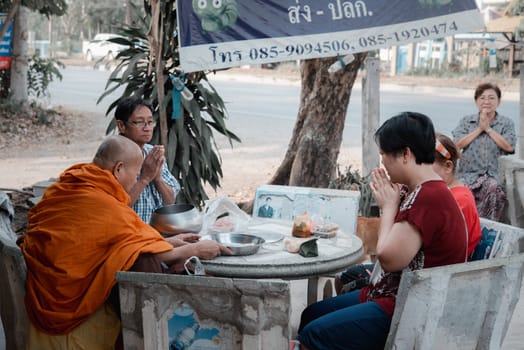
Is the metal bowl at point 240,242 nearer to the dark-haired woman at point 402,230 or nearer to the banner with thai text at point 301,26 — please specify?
the dark-haired woman at point 402,230

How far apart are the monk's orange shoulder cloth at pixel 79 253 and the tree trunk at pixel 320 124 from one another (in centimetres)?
467

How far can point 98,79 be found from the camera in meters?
27.3

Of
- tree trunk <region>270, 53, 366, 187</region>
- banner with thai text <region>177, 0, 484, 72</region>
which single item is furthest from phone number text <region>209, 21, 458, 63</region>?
tree trunk <region>270, 53, 366, 187</region>

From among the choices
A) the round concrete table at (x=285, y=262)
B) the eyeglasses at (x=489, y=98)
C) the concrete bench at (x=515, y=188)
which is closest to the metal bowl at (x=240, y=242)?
the round concrete table at (x=285, y=262)

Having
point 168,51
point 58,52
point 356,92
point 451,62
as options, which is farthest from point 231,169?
point 58,52

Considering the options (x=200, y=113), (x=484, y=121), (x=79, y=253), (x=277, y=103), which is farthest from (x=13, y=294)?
(x=277, y=103)

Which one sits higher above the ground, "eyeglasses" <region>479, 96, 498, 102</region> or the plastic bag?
"eyeglasses" <region>479, 96, 498, 102</region>

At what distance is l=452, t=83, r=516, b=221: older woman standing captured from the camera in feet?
19.8

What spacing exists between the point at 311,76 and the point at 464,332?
508 cm

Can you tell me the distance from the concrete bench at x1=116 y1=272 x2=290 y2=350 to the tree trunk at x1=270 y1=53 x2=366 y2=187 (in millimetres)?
4992

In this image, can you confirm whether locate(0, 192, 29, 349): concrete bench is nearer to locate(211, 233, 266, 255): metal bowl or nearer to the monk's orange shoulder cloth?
the monk's orange shoulder cloth

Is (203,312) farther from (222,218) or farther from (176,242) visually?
(222,218)

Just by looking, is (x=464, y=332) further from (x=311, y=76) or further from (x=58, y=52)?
(x=58, y=52)

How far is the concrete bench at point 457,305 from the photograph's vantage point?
2.59 metres
